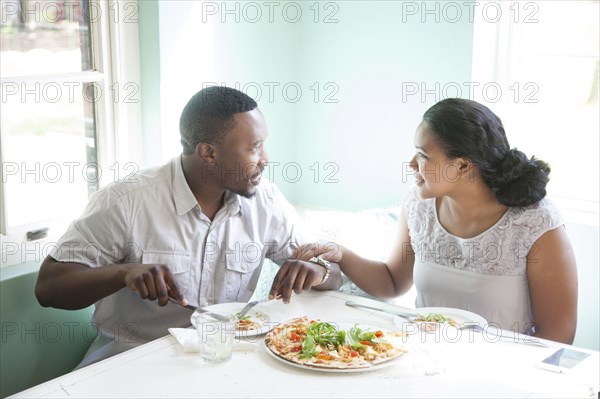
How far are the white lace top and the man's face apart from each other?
20.0 inches

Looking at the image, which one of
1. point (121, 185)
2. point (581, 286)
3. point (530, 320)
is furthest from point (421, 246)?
point (121, 185)

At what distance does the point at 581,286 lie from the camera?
256 cm

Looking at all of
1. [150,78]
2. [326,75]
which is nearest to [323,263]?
[150,78]

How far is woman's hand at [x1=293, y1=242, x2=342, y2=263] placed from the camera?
6.93 feet

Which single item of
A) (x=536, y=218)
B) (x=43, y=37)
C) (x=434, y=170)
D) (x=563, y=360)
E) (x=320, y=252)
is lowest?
(x=563, y=360)

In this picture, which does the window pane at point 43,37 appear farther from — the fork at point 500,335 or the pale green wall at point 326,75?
the fork at point 500,335

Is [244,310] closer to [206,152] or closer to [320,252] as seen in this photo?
[320,252]

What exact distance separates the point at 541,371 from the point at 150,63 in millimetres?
1522

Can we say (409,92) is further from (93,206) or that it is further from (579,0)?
(93,206)

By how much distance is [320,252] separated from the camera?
7.02 ft

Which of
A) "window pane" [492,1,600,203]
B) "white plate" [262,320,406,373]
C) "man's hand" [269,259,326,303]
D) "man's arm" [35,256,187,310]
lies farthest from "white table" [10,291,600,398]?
"window pane" [492,1,600,203]

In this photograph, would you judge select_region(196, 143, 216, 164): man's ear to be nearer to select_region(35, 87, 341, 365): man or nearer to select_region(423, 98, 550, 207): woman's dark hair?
select_region(35, 87, 341, 365): man

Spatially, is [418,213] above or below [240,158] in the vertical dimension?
below

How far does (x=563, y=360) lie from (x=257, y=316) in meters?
0.67
